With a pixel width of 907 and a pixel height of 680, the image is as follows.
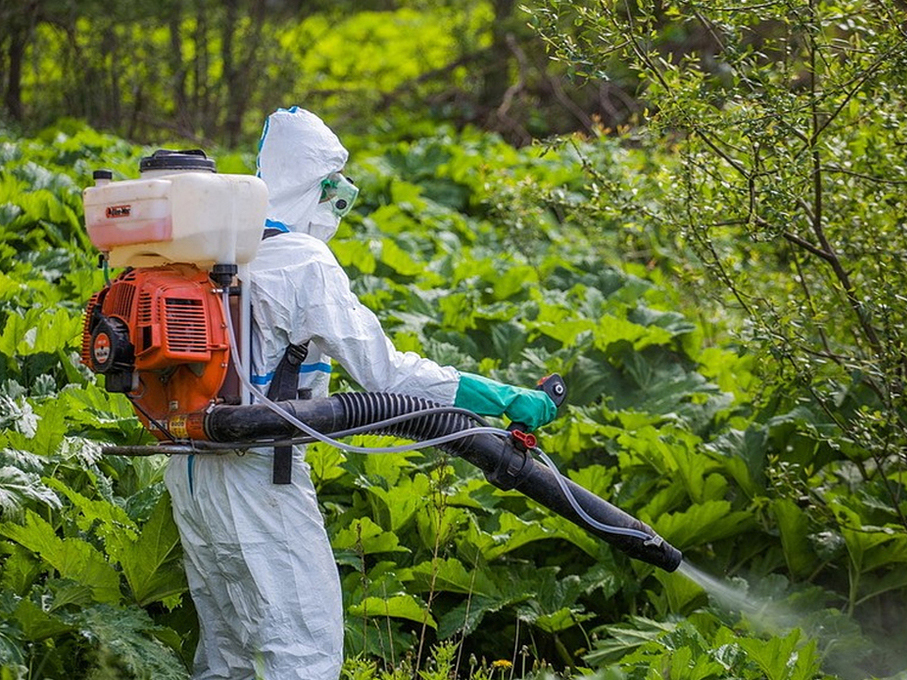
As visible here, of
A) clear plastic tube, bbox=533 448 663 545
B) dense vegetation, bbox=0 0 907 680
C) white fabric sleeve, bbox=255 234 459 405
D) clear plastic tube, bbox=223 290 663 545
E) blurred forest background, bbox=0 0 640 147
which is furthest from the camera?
blurred forest background, bbox=0 0 640 147

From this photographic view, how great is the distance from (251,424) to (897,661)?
3004 mm

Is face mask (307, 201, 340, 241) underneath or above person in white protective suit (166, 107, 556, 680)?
above

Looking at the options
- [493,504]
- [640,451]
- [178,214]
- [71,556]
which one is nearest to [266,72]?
[640,451]

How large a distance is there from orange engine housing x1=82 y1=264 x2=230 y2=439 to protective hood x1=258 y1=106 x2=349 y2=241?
497 millimetres

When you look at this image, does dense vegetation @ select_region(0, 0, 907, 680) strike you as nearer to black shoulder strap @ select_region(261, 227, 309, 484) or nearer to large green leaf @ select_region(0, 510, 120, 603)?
large green leaf @ select_region(0, 510, 120, 603)

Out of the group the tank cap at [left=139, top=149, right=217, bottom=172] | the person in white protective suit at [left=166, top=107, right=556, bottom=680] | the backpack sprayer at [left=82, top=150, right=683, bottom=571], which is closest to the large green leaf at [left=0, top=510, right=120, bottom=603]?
the person in white protective suit at [left=166, top=107, right=556, bottom=680]

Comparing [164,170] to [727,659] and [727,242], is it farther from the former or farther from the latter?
[727,242]

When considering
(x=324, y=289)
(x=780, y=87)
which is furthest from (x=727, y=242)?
A: (x=324, y=289)

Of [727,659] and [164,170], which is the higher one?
[164,170]

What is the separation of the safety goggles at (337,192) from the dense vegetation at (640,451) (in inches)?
41.8

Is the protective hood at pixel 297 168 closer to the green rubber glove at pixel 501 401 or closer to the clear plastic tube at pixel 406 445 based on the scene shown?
the clear plastic tube at pixel 406 445

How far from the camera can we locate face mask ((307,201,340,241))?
3947 millimetres

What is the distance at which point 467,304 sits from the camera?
700 cm

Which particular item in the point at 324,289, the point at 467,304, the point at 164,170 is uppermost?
the point at 164,170
